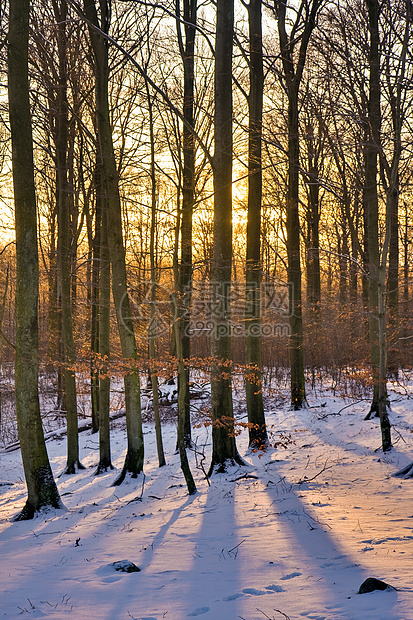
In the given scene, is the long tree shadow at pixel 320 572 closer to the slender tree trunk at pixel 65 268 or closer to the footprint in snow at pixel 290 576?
the footprint in snow at pixel 290 576

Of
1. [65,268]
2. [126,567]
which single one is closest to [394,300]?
[65,268]

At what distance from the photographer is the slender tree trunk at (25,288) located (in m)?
7.29

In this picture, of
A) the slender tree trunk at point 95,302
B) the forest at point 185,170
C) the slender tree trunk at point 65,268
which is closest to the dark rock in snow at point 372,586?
the forest at point 185,170

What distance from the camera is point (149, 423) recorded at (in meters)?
18.4

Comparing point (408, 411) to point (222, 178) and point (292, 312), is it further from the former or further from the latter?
point (222, 178)

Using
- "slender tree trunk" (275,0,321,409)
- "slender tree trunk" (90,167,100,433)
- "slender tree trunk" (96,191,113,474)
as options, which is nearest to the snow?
"slender tree trunk" (96,191,113,474)

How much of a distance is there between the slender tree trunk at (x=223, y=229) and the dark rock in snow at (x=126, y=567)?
168 inches

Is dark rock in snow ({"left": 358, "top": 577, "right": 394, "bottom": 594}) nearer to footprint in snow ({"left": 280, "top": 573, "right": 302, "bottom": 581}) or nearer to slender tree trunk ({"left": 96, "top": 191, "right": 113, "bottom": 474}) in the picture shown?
footprint in snow ({"left": 280, "top": 573, "right": 302, "bottom": 581})

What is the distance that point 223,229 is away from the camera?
9.05 m

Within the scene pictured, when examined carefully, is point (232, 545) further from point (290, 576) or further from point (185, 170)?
point (185, 170)

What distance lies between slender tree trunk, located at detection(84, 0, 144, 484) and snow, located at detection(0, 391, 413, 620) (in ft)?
2.82

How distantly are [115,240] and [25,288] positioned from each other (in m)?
3.42

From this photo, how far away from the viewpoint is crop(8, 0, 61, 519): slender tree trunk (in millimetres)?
7285

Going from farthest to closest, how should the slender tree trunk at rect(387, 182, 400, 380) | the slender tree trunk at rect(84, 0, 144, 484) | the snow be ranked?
the slender tree trunk at rect(387, 182, 400, 380) → the slender tree trunk at rect(84, 0, 144, 484) → the snow
